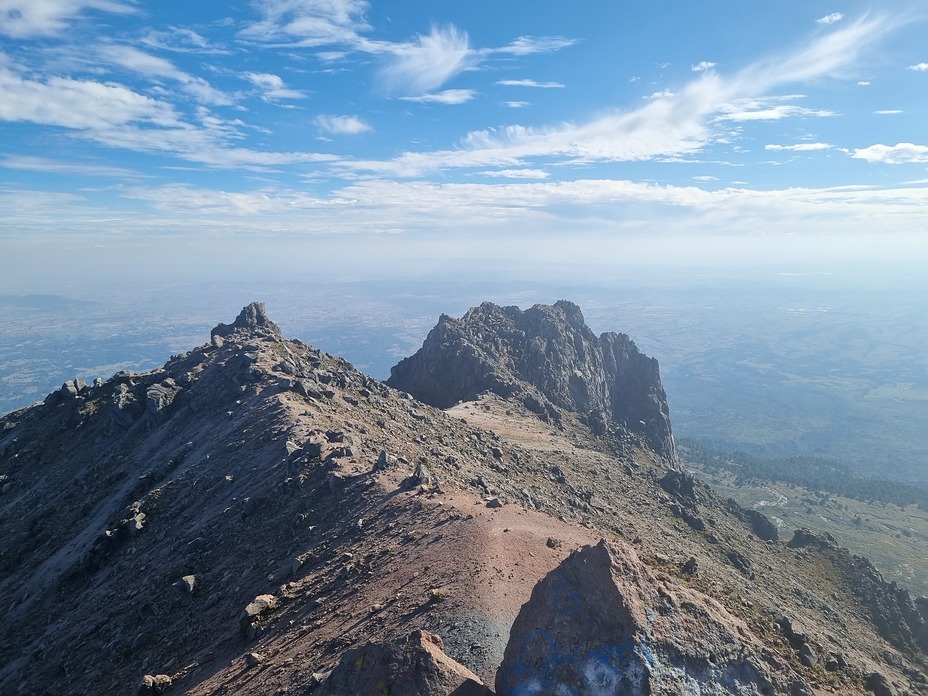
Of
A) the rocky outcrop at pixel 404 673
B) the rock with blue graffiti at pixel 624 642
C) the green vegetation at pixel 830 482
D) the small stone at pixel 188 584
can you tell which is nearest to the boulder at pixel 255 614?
the small stone at pixel 188 584

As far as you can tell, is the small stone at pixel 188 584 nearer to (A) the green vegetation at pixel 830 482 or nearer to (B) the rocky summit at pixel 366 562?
(B) the rocky summit at pixel 366 562

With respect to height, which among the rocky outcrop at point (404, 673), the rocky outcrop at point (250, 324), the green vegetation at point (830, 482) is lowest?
the green vegetation at point (830, 482)

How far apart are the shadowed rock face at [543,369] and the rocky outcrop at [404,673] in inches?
2508

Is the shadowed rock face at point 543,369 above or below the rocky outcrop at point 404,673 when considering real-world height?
→ below

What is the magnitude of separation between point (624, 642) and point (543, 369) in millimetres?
79676

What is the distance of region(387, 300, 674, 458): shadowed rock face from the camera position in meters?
82.0

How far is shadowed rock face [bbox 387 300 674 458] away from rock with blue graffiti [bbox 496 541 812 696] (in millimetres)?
61641

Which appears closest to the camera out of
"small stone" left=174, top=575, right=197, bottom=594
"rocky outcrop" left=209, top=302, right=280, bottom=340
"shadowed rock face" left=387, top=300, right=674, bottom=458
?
"small stone" left=174, top=575, right=197, bottom=594

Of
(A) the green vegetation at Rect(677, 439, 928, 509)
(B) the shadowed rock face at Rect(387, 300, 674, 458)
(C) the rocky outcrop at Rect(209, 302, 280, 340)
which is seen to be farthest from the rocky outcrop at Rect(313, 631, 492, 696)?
(A) the green vegetation at Rect(677, 439, 928, 509)

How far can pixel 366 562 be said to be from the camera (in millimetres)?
22344

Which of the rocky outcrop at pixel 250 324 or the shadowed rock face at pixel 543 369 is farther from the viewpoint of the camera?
the shadowed rock face at pixel 543 369

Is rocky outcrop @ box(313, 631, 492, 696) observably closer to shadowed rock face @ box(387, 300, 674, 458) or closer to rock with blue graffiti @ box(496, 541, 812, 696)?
rock with blue graffiti @ box(496, 541, 812, 696)

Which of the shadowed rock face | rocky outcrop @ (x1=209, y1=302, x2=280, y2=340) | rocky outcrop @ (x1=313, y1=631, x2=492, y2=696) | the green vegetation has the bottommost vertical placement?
the green vegetation

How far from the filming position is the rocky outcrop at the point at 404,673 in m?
12.6
